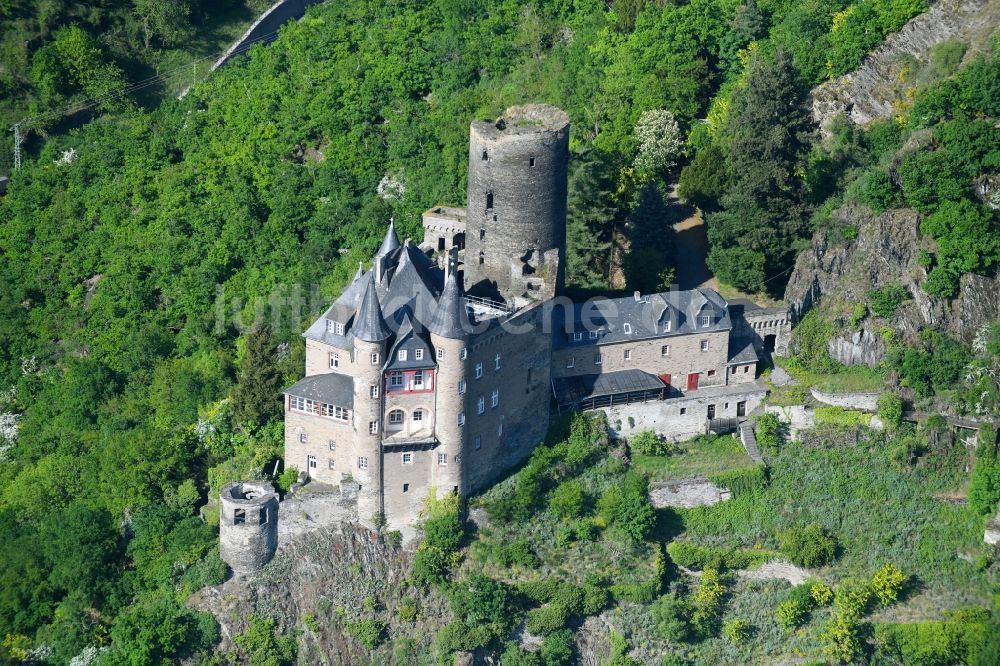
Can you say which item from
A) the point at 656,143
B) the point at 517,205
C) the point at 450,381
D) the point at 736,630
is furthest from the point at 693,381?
the point at 656,143

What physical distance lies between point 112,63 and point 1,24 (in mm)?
6650

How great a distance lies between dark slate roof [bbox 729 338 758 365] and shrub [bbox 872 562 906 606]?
433 inches

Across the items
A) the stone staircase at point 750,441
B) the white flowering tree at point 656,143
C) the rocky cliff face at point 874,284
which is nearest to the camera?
the stone staircase at point 750,441

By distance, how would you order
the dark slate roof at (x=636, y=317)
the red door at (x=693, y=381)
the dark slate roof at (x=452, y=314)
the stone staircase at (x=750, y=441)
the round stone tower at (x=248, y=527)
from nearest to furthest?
the dark slate roof at (x=452, y=314) → the round stone tower at (x=248, y=527) → the dark slate roof at (x=636, y=317) → the stone staircase at (x=750, y=441) → the red door at (x=693, y=381)

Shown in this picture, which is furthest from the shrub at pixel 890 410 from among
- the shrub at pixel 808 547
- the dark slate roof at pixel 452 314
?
the dark slate roof at pixel 452 314

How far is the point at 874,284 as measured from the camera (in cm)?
8438

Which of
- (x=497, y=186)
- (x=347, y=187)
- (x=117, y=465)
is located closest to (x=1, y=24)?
(x=347, y=187)

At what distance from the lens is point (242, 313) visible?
298 ft

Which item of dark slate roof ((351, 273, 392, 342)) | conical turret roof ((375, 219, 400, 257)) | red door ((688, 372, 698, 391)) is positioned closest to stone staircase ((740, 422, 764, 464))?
red door ((688, 372, 698, 391))

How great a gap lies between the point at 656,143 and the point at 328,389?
975 inches

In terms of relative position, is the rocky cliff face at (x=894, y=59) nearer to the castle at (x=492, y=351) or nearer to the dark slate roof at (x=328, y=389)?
the castle at (x=492, y=351)

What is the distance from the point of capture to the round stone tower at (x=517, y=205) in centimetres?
7744

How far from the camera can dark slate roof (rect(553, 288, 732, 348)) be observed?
80625 mm

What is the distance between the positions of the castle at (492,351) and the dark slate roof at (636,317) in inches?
2.4
